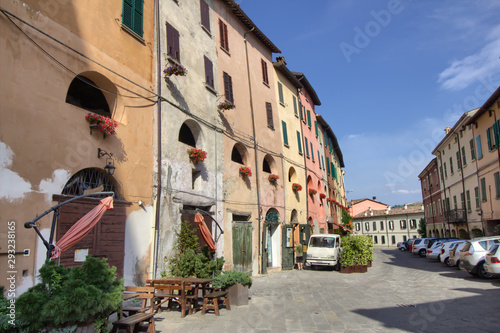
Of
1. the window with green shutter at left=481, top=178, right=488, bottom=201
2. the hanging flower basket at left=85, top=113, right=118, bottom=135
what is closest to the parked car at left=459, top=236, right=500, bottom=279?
the window with green shutter at left=481, top=178, right=488, bottom=201

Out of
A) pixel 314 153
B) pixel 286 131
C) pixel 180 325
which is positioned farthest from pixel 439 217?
pixel 180 325

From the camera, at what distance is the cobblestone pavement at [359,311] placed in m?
7.43

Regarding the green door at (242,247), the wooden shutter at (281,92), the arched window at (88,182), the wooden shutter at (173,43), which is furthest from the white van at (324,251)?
the arched window at (88,182)

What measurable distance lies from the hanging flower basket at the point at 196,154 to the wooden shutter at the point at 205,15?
20.4 ft

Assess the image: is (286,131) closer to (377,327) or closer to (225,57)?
(225,57)

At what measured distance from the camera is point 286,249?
2128cm

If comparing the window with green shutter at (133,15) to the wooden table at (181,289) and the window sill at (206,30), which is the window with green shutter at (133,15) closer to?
the window sill at (206,30)

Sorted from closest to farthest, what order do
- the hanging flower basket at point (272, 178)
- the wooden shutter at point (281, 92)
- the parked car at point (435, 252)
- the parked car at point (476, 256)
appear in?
the parked car at point (476, 256) → the hanging flower basket at point (272, 178) → the wooden shutter at point (281, 92) → the parked car at point (435, 252)

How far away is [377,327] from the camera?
23.9 ft

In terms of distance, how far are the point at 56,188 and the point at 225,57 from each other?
11517 mm

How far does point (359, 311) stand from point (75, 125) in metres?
8.24

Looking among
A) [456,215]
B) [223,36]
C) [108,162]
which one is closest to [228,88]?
[223,36]

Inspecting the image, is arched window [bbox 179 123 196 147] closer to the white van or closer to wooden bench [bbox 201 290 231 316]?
wooden bench [bbox 201 290 231 316]

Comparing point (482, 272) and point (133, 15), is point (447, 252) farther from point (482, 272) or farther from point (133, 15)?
point (133, 15)
